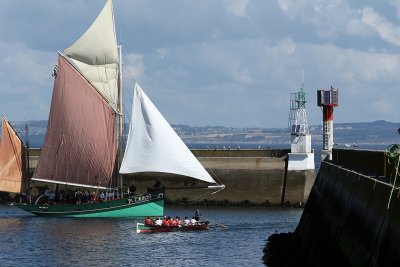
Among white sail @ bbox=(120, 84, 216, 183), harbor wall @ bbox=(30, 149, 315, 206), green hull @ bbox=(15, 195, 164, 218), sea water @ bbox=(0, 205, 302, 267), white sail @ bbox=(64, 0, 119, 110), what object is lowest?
sea water @ bbox=(0, 205, 302, 267)

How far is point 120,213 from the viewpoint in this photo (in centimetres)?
7312

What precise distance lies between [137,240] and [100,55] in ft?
83.4

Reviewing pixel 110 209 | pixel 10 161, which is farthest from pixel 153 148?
pixel 10 161

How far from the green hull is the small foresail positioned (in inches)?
71.4

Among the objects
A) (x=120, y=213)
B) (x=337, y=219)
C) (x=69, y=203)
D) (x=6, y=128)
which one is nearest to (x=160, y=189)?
(x=120, y=213)

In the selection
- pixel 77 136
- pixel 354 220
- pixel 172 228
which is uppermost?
pixel 77 136

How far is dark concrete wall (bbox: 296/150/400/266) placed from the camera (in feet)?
82.6

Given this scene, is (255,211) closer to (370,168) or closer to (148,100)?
A: (148,100)

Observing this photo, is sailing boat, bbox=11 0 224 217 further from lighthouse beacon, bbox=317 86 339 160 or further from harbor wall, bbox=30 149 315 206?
lighthouse beacon, bbox=317 86 339 160

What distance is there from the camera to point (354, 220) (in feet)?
102

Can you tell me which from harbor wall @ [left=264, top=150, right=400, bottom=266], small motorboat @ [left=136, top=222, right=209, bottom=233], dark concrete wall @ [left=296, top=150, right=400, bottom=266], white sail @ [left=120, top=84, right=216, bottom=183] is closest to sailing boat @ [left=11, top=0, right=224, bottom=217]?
white sail @ [left=120, top=84, right=216, bottom=183]

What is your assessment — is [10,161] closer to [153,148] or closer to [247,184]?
[153,148]

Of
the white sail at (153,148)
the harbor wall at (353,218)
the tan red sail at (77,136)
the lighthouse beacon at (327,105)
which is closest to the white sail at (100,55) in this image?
the tan red sail at (77,136)

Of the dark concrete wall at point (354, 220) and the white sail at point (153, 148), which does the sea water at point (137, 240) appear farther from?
the dark concrete wall at point (354, 220)
